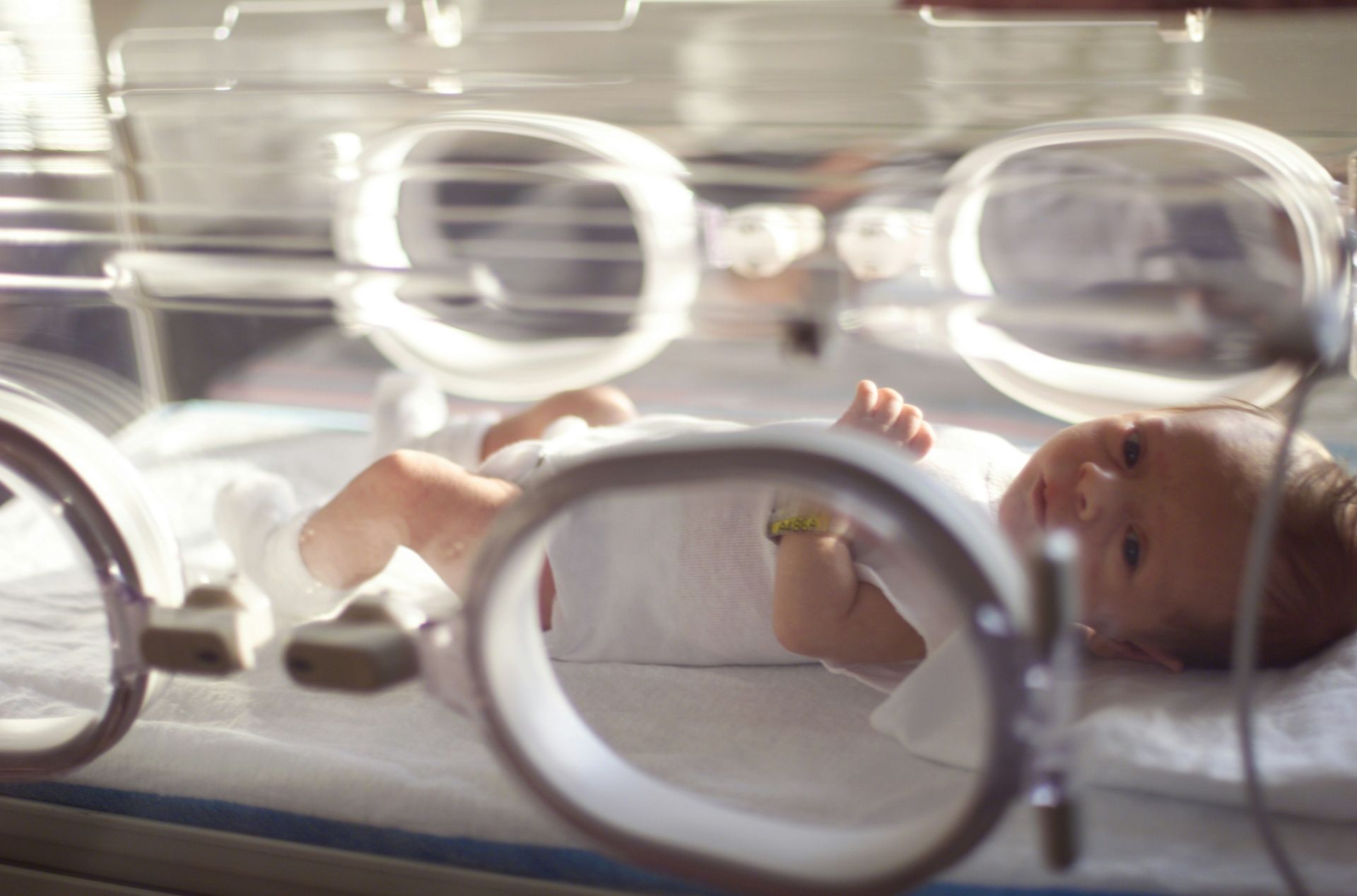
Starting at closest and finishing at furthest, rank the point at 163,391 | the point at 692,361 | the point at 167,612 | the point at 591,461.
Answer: the point at 591,461, the point at 167,612, the point at 163,391, the point at 692,361

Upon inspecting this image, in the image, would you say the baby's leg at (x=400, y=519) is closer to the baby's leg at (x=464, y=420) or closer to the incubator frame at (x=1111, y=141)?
the baby's leg at (x=464, y=420)

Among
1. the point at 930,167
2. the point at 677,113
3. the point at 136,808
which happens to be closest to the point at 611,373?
the point at 677,113

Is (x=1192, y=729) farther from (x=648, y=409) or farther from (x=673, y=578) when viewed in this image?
(x=648, y=409)

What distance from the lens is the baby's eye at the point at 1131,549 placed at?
85 centimetres

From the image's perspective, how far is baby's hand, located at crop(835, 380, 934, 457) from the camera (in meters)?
0.89

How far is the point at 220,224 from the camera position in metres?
1.09

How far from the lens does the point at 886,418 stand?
2.93 ft

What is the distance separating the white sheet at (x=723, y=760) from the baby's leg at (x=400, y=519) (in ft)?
0.11

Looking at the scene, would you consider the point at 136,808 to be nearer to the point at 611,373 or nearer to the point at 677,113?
the point at 611,373

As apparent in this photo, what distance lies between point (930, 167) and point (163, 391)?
0.97 metres

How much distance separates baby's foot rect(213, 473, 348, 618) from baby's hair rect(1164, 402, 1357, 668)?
65 centimetres

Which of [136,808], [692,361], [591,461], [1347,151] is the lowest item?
[136,808]

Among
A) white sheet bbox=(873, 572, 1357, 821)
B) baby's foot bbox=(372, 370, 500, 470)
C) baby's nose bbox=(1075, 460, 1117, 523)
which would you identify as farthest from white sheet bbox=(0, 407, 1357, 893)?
baby's foot bbox=(372, 370, 500, 470)

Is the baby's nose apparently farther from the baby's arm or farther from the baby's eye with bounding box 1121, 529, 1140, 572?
the baby's arm
